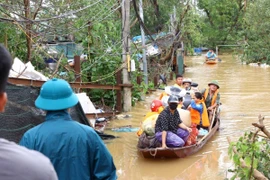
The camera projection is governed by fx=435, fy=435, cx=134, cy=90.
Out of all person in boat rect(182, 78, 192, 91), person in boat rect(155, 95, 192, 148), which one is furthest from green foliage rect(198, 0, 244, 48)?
person in boat rect(155, 95, 192, 148)

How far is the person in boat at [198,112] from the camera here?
31.9ft

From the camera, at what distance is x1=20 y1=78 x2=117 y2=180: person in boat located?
2.75 meters

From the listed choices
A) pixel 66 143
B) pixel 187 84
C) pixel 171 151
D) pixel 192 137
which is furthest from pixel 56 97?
pixel 187 84

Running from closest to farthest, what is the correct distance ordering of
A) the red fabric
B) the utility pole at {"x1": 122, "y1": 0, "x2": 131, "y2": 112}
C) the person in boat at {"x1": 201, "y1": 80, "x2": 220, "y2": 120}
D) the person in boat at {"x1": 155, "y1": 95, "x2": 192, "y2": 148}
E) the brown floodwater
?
the person in boat at {"x1": 155, "y1": 95, "x2": 192, "y2": 148}, the brown floodwater, the red fabric, the person in boat at {"x1": 201, "y1": 80, "x2": 220, "y2": 120}, the utility pole at {"x1": 122, "y1": 0, "x2": 131, "y2": 112}

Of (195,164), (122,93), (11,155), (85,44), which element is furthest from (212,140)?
(11,155)

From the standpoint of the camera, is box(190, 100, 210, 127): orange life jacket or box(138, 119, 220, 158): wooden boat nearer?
box(138, 119, 220, 158): wooden boat

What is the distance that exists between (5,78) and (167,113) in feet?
21.4

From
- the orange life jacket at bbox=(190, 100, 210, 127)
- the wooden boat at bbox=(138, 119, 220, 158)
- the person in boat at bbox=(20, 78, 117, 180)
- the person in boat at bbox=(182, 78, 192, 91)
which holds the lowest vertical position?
the wooden boat at bbox=(138, 119, 220, 158)

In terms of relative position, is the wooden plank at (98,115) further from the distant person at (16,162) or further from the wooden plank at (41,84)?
the distant person at (16,162)

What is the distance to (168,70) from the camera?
20.4 m

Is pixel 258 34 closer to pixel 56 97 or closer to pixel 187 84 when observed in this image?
pixel 187 84

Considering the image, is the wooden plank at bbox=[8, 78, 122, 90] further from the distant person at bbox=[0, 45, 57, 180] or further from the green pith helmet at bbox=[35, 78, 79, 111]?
the distant person at bbox=[0, 45, 57, 180]

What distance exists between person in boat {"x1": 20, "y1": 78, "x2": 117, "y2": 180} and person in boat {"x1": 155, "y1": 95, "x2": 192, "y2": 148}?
4962mm

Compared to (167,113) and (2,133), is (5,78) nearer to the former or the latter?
(2,133)
